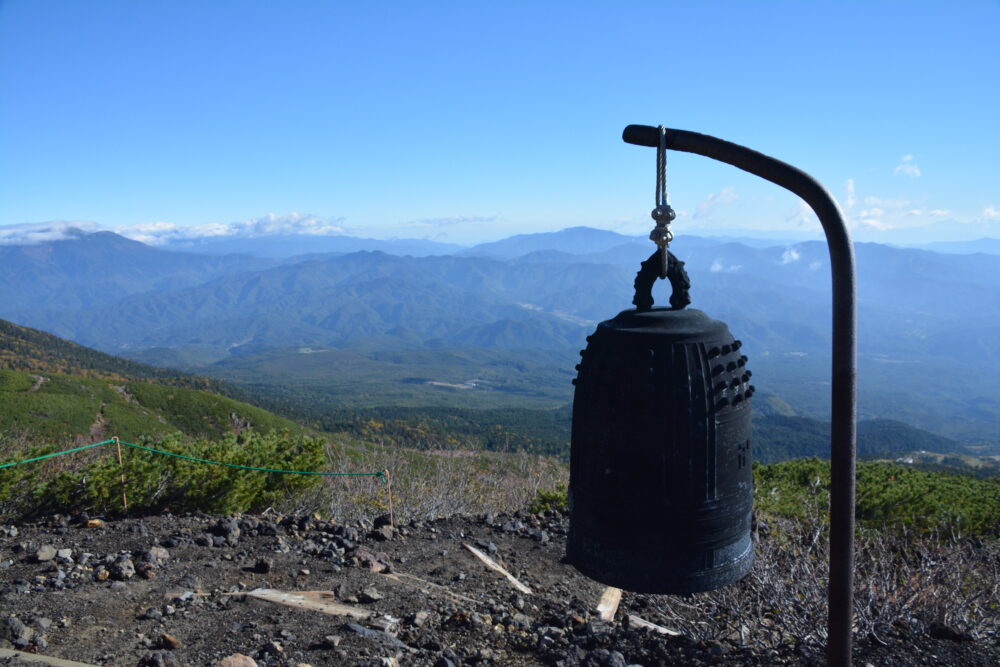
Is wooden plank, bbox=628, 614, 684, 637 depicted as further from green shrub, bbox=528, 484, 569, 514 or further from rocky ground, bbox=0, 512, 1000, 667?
green shrub, bbox=528, 484, 569, 514

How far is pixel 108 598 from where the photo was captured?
5.86 m

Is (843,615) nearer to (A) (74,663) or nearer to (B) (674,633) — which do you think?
(B) (674,633)

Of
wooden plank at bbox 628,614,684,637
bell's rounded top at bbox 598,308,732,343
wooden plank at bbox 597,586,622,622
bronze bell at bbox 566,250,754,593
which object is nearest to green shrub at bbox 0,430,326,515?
wooden plank at bbox 597,586,622,622

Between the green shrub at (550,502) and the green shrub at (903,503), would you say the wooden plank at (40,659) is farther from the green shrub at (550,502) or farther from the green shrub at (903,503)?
the green shrub at (903,503)

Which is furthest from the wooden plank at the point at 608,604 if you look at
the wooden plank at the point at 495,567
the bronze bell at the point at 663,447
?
the bronze bell at the point at 663,447

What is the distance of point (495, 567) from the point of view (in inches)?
289

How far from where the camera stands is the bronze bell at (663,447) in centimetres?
231

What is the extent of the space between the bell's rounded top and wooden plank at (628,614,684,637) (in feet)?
13.1

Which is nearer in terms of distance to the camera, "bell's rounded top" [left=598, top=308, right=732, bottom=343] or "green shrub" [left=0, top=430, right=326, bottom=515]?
"bell's rounded top" [left=598, top=308, right=732, bottom=343]

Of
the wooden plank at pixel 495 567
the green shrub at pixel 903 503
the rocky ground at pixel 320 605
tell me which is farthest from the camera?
the green shrub at pixel 903 503

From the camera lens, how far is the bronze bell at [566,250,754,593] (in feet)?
7.59

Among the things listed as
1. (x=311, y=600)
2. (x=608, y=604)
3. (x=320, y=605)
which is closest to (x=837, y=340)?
(x=608, y=604)

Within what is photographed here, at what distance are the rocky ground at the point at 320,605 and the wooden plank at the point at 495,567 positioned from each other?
4.0 inches

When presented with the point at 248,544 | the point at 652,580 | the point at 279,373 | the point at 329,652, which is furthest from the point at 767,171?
the point at 279,373
